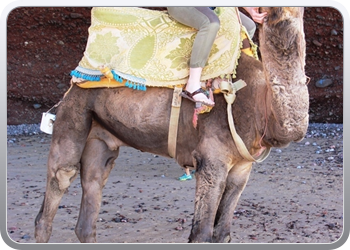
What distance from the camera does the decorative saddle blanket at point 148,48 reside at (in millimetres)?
3152

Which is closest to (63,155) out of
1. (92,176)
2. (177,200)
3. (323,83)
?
(92,176)

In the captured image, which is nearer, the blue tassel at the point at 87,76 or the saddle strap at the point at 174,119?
the saddle strap at the point at 174,119

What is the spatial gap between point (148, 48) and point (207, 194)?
979mm

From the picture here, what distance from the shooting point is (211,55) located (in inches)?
124

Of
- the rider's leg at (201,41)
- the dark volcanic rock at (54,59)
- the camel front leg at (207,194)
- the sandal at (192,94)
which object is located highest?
the rider's leg at (201,41)

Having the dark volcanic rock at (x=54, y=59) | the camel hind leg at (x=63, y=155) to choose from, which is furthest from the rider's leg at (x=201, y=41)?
the dark volcanic rock at (x=54, y=59)

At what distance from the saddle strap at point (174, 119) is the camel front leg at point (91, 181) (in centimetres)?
67

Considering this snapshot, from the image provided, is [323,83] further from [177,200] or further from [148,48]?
[148,48]

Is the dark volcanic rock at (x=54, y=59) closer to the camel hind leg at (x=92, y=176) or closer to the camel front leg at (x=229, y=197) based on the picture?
the camel hind leg at (x=92, y=176)

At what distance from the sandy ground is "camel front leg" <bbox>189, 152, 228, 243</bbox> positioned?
120 cm

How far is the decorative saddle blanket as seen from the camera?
10.3 feet

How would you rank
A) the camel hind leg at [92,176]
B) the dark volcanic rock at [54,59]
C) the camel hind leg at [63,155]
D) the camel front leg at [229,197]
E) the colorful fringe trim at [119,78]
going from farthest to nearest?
1. the dark volcanic rock at [54,59]
2. the camel hind leg at [92,176]
3. the camel hind leg at [63,155]
4. the camel front leg at [229,197]
5. the colorful fringe trim at [119,78]

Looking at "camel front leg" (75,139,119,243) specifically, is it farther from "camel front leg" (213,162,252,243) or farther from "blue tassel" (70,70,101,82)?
"camel front leg" (213,162,252,243)

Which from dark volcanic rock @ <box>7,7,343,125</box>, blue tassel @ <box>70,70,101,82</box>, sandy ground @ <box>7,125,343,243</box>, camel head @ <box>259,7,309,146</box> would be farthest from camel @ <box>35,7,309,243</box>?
dark volcanic rock @ <box>7,7,343,125</box>
